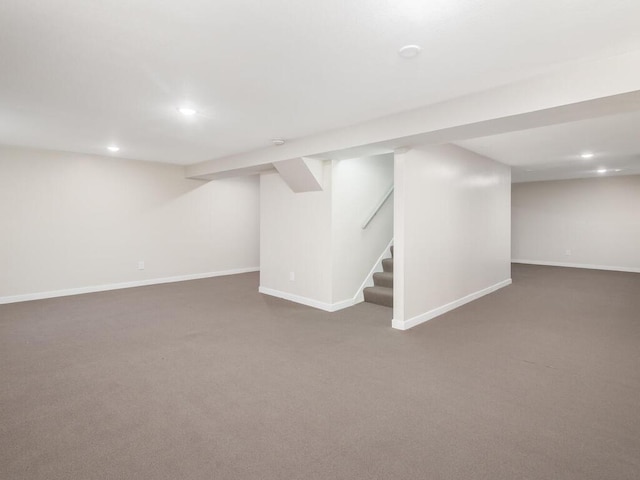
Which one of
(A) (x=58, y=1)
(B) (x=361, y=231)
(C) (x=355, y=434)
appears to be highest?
(A) (x=58, y=1)

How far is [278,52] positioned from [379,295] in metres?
3.46

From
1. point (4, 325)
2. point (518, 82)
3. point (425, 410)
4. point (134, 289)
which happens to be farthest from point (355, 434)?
point (134, 289)

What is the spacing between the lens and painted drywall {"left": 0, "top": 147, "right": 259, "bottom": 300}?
490 cm

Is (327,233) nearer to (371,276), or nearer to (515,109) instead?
(371,276)

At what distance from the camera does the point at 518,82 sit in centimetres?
249

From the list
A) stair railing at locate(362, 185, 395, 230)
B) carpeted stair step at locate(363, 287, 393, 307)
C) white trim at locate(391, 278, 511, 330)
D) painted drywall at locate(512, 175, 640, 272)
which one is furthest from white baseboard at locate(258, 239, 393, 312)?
painted drywall at locate(512, 175, 640, 272)

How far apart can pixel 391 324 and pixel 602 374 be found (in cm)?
186

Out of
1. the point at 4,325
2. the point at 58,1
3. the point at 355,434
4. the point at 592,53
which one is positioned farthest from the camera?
the point at 4,325

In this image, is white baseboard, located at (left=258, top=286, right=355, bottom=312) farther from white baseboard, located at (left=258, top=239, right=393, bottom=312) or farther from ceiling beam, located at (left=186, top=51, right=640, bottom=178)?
ceiling beam, located at (left=186, top=51, right=640, bottom=178)

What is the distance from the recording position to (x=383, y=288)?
4.90m

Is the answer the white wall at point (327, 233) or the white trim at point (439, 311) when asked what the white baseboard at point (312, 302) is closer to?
the white wall at point (327, 233)

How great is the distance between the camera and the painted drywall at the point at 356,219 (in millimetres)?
4559

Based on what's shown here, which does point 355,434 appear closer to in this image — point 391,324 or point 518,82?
point 391,324

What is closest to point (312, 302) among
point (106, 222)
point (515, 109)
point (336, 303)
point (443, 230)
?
point (336, 303)
